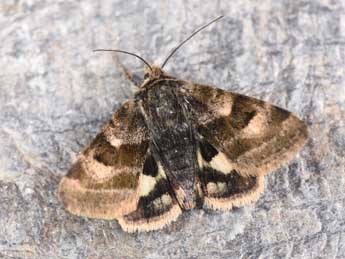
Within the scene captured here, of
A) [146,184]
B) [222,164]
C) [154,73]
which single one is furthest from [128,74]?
[222,164]

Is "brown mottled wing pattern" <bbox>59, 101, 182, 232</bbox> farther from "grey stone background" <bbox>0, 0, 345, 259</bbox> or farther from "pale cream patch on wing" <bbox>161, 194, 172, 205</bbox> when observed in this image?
"grey stone background" <bbox>0, 0, 345, 259</bbox>

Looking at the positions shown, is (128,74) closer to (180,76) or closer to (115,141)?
(180,76)

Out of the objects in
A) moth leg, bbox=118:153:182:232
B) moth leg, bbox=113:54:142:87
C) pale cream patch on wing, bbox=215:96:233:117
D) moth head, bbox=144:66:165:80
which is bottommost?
moth leg, bbox=118:153:182:232

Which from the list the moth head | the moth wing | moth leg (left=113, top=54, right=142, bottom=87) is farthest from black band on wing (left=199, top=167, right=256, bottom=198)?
moth leg (left=113, top=54, right=142, bottom=87)

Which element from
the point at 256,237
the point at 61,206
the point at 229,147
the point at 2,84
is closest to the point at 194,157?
the point at 229,147

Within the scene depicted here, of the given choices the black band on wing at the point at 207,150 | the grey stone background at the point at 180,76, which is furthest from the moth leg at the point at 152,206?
the black band on wing at the point at 207,150
